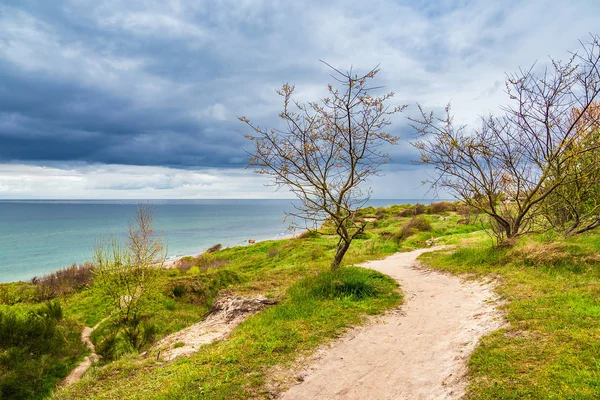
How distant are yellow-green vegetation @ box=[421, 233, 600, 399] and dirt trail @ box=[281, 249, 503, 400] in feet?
1.28

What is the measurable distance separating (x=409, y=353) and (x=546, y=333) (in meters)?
2.30

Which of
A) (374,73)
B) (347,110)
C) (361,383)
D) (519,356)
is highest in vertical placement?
(374,73)

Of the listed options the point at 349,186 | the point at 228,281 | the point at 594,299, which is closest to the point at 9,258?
the point at 228,281

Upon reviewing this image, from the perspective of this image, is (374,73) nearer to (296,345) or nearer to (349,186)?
(349,186)

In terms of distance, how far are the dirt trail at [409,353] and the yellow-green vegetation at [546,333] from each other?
0.39m

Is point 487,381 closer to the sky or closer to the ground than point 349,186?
closer to the ground

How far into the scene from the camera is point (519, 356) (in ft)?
16.1

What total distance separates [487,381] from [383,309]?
4.08 meters

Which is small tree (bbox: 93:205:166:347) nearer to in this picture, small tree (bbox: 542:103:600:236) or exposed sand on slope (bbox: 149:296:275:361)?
exposed sand on slope (bbox: 149:296:275:361)

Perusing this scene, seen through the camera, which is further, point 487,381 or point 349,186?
point 349,186

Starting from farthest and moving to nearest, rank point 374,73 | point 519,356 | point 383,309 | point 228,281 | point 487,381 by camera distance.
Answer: point 228,281, point 374,73, point 383,309, point 519,356, point 487,381

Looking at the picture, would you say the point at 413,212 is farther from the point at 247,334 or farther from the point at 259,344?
the point at 259,344

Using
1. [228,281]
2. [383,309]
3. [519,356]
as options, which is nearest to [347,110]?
[383,309]

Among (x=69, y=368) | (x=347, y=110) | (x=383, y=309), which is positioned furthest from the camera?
(x=69, y=368)
